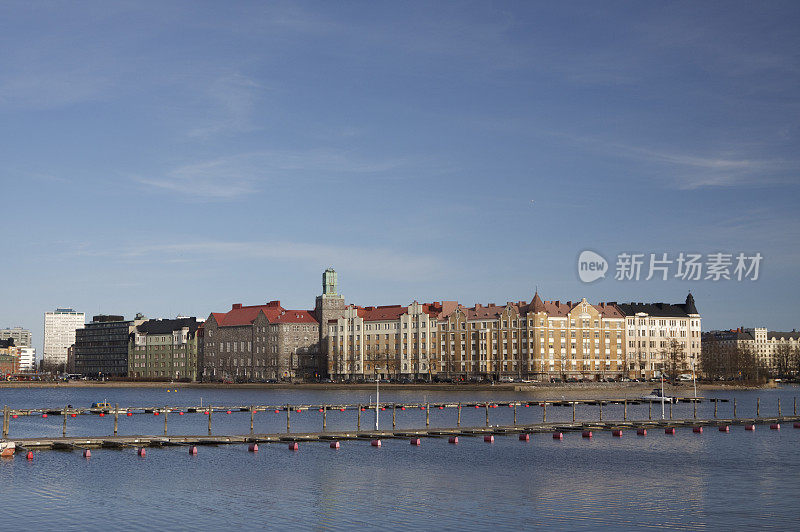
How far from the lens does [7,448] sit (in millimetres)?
73188

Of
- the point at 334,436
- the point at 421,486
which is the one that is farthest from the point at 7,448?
the point at 421,486

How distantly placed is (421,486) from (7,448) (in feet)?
109

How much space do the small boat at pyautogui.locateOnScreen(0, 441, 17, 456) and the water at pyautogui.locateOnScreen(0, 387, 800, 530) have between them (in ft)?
3.51

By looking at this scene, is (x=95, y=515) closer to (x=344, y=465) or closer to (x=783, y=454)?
(x=344, y=465)

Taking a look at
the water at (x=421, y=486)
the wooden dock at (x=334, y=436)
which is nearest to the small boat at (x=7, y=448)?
the wooden dock at (x=334, y=436)

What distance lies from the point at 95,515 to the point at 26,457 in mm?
24993

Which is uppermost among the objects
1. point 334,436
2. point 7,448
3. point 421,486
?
point 7,448

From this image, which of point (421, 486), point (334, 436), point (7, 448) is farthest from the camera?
point (334, 436)

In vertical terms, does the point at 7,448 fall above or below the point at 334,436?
above

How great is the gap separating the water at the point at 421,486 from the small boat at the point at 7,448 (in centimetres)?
107

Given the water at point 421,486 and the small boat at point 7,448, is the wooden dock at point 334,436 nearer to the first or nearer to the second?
the small boat at point 7,448

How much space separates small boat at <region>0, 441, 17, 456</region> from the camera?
72.6m

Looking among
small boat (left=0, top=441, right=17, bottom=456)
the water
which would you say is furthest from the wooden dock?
the water

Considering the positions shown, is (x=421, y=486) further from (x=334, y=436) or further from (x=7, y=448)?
(x=7, y=448)
